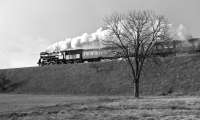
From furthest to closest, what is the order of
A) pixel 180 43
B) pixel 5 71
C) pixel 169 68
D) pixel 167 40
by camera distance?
pixel 5 71, pixel 180 43, pixel 169 68, pixel 167 40

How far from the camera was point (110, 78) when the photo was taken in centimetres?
5534

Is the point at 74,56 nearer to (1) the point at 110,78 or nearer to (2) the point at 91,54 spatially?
(2) the point at 91,54

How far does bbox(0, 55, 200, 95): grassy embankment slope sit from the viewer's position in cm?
4578

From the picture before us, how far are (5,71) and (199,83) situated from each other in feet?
174

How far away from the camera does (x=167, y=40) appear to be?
34.3 metres

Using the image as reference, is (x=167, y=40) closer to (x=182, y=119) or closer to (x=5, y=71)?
(x=182, y=119)

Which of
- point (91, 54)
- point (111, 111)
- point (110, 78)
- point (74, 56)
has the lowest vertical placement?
point (110, 78)

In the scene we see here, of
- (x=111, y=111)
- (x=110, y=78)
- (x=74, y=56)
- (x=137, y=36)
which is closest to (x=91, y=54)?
(x=74, y=56)

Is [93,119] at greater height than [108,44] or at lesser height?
lesser

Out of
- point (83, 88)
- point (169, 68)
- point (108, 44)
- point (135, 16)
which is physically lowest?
point (83, 88)

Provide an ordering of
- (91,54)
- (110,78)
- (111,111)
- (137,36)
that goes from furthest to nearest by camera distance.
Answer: (91,54) → (110,78) → (137,36) → (111,111)

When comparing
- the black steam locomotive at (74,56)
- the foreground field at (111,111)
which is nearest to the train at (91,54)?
the black steam locomotive at (74,56)

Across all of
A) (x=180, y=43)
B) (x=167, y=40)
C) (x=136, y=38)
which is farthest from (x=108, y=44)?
(x=180, y=43)

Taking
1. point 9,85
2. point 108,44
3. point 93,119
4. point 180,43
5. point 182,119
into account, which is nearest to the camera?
point 182,119
